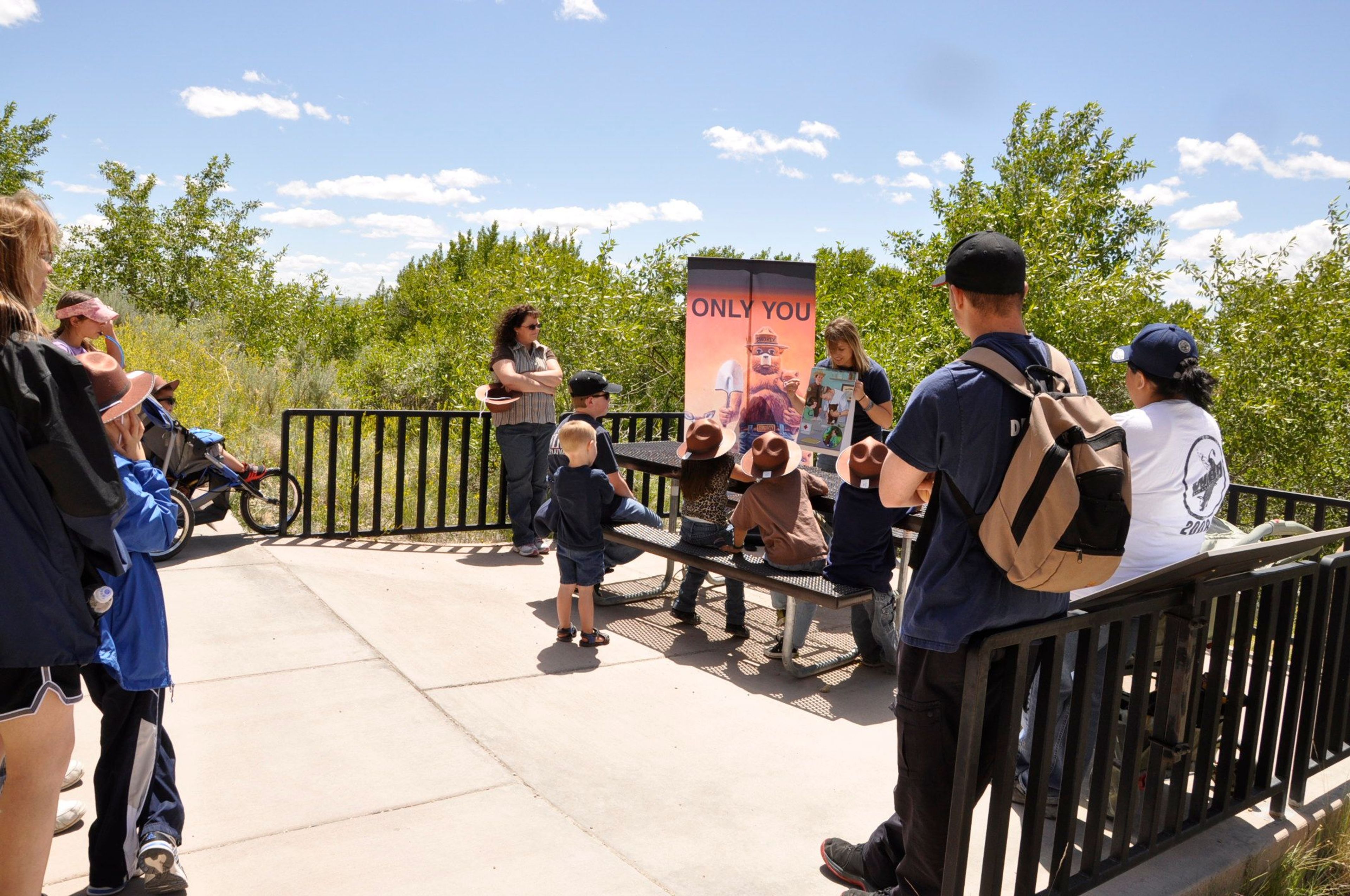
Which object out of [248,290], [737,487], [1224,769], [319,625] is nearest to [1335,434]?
[737,487]

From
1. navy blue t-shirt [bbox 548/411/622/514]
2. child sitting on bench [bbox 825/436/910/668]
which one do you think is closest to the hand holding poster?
child sitting on bench [bbox 825/436/910/668]

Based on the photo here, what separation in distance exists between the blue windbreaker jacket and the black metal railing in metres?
4.51

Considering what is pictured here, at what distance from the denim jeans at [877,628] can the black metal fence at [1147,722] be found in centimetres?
135

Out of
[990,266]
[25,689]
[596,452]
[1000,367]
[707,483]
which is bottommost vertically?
[25,689]

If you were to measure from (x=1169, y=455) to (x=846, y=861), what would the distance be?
1809 mm

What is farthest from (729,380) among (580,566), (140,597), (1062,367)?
(140,597)

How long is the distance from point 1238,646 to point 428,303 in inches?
1412

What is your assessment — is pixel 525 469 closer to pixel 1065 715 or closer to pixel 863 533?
pixel 863 533

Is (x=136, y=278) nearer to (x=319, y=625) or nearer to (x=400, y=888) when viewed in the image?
(x=319, y=625)

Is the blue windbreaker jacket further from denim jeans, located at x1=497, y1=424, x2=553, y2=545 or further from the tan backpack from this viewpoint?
denim jeans, located at x1=497, y1=424, x2=553, y2=545

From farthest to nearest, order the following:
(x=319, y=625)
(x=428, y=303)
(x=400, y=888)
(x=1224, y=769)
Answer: (x=428, y=303) → (x=319, y=625) → (x=1224, y=769) → (x=400, y=888)

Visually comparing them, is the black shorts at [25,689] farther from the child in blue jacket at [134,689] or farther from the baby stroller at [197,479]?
the baby stroller at [197,479]

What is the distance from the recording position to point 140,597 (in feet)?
9.53

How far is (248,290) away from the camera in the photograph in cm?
2083
